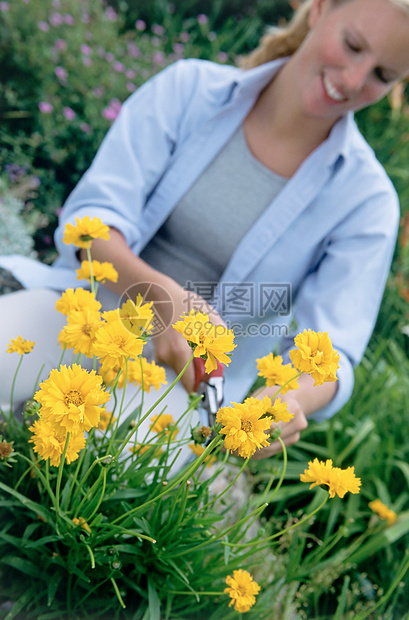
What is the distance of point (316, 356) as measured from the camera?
52cm

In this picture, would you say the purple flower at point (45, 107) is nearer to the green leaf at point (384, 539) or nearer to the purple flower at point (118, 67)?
the purple flower at point (118, 67)

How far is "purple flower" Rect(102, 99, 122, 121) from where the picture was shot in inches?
69.3

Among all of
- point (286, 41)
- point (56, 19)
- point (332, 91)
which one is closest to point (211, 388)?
point (332, 91)

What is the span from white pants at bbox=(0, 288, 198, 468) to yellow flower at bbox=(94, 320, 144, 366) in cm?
29

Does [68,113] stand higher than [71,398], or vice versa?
[71,398]

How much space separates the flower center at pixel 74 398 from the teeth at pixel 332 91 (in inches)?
30.4

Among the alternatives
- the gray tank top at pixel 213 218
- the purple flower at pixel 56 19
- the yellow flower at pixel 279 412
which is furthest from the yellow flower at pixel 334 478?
the purple flower at pixel 56 19

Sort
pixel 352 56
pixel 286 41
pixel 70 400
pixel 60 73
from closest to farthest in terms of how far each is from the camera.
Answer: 1. pixel 70 400
2. pixel 352 56
3. pixel 286 41
4. pixel 60 73

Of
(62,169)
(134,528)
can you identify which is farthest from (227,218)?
(62,169)

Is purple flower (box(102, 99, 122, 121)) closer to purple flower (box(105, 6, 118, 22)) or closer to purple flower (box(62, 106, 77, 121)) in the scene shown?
purple flower (box(62, 106, 77, 121))

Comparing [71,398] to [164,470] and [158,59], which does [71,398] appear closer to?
[164,470]

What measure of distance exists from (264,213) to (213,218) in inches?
4.1

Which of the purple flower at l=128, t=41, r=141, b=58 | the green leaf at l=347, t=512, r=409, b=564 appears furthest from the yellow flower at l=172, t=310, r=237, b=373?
the purple flower at l=128, t=41, r=141, b=58
